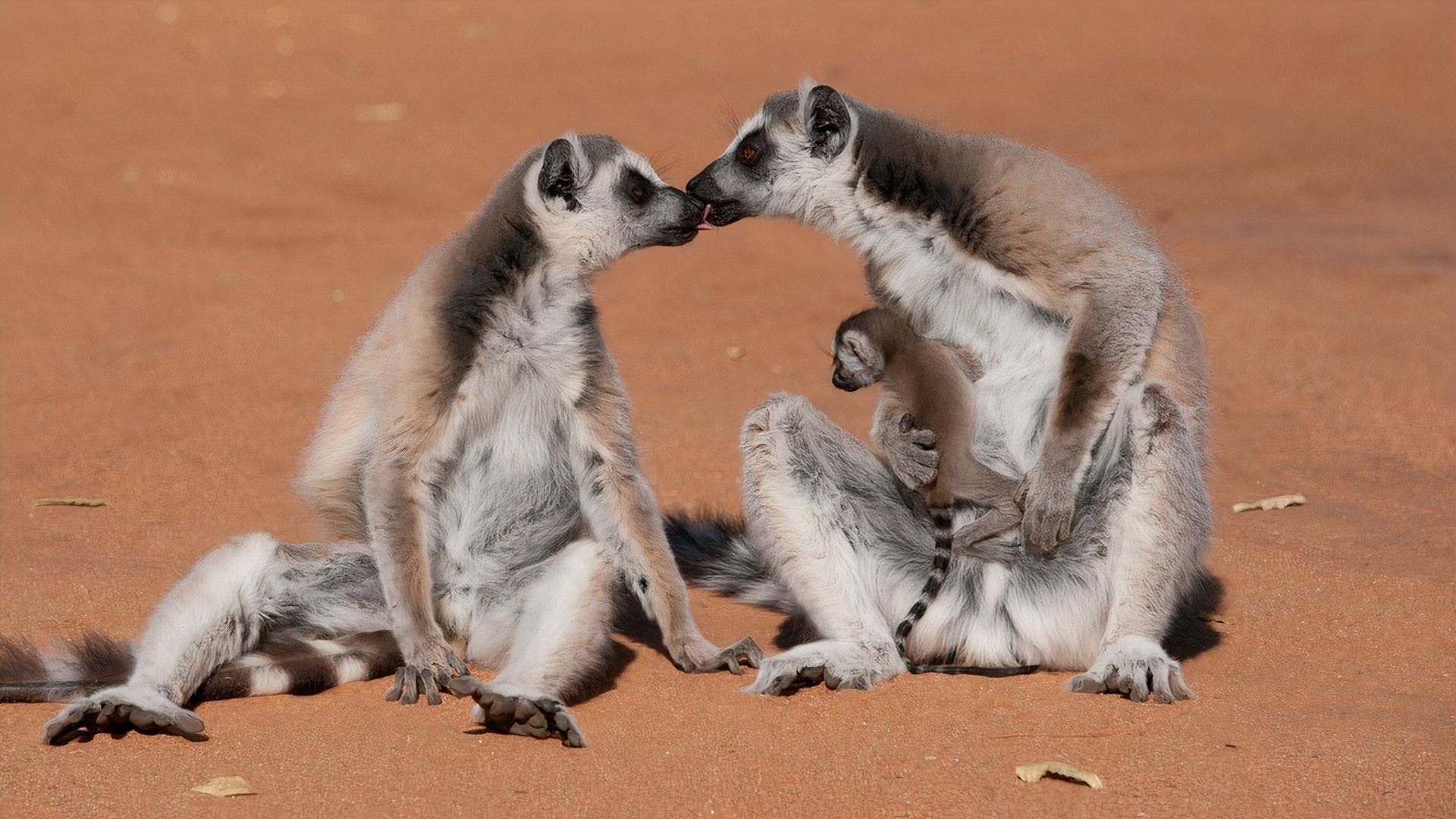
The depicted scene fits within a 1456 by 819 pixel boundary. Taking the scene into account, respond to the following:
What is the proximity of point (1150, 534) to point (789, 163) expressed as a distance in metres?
1.84

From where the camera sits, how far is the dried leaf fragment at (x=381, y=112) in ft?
49.2

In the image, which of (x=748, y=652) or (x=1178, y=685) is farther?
(x=748, y=652)

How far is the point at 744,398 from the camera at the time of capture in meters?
8.05

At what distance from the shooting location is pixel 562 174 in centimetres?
497

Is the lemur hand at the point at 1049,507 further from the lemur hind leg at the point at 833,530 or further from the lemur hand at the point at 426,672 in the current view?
the lemur hand at the point at 426,672

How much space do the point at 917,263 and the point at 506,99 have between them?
11574mm

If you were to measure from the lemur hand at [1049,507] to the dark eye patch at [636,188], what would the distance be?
65.5 inches

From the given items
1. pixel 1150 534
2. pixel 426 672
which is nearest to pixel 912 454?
pixel 1150 534

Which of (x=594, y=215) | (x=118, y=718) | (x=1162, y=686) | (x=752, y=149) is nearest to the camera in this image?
(x=118, y=718)

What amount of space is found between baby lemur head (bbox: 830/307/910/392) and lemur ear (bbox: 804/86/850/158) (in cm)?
59

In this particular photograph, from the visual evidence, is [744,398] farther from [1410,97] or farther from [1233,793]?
[1410,97]

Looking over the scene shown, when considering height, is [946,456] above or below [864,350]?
below

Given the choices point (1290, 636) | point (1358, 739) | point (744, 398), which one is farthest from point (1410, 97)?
point (1358, 739)

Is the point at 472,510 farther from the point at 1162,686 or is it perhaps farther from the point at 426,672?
the point at 1162,686
